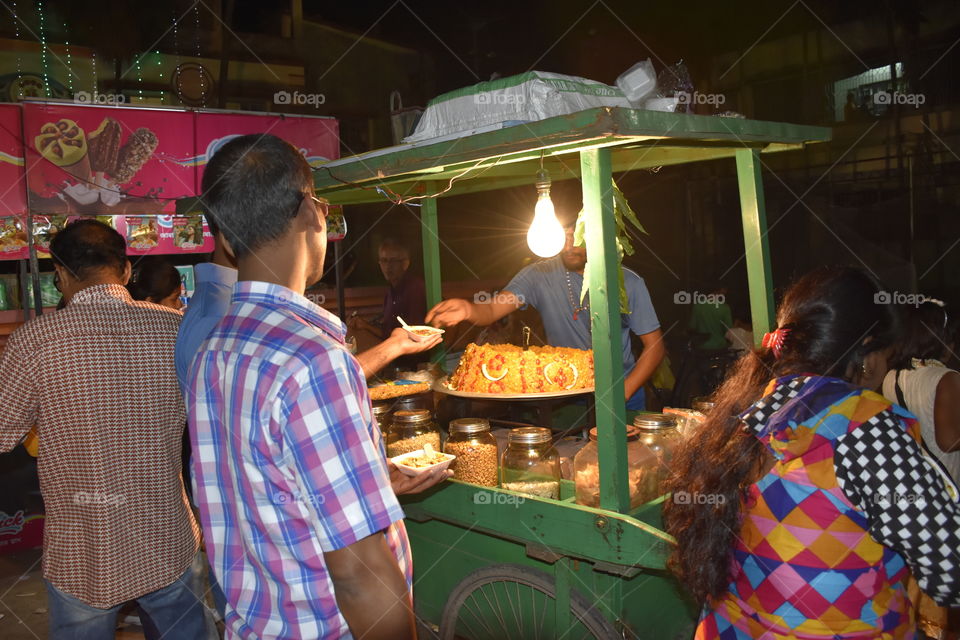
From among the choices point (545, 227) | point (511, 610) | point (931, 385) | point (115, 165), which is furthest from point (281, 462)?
point (115, 165)

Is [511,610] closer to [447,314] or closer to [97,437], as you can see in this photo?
[447,314]

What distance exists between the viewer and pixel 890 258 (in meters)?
10.3

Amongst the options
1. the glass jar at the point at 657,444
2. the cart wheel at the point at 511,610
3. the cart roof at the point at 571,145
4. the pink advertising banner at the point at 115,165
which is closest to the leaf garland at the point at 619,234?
the cart roof at the point at 571,145

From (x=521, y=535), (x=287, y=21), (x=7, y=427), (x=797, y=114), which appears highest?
(x=287, y=21)

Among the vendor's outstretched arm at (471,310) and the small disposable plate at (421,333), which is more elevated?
the vendor's outstretched arm at (471,310)

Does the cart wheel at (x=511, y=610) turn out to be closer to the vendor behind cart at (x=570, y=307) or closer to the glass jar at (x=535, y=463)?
the glass jar at (x=535, y=463)

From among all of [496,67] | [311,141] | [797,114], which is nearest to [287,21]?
[496,67]

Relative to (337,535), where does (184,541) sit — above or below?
below

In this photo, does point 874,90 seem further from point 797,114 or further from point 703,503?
point 703,503

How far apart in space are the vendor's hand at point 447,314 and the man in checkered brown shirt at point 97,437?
1.48 meters

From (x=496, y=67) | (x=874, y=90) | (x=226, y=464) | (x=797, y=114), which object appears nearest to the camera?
(x=226, y=464)

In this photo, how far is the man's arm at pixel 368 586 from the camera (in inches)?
51.2

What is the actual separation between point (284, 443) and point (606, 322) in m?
1.40

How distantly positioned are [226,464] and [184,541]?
1495 millimetres
